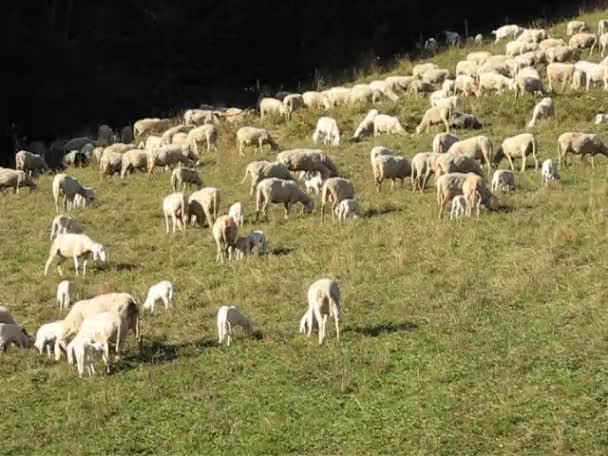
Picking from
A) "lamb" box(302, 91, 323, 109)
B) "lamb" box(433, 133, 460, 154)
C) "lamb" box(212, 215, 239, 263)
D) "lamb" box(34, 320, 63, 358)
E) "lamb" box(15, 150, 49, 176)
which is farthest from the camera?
"lamb" box(302, 91, 323, 109)

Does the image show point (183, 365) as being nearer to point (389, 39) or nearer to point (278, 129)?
point (278, 129)

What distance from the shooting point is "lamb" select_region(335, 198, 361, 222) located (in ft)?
71.1

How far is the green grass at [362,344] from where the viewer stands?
11625 millimetres

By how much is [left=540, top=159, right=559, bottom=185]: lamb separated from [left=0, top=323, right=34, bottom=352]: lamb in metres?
11.6

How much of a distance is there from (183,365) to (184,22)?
45.5 metres

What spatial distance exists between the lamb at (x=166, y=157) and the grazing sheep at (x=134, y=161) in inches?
15.9

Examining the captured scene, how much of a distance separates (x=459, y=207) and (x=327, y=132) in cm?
1087

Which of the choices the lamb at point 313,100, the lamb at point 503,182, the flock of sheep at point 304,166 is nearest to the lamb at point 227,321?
the flock of sheep at point 304,166

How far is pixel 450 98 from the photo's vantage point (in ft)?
102

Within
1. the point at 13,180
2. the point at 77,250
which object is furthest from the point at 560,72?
the point at 77,250

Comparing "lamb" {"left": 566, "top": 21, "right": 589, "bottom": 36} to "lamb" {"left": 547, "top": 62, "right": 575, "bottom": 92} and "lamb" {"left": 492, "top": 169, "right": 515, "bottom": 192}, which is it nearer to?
"lamb" {"left": 547, "top": 62, "right": 575, "bottom": 92}

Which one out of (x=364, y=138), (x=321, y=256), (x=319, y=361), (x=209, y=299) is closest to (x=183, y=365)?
(x=319, y=361)

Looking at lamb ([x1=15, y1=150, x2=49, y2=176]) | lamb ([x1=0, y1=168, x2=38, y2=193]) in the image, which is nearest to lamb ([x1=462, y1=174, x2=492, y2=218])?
lamb ([x1=0, y1=168, x2=38, y2=193])

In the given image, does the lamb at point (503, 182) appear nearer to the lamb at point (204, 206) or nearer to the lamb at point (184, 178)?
the lamb at point (204, 206)
